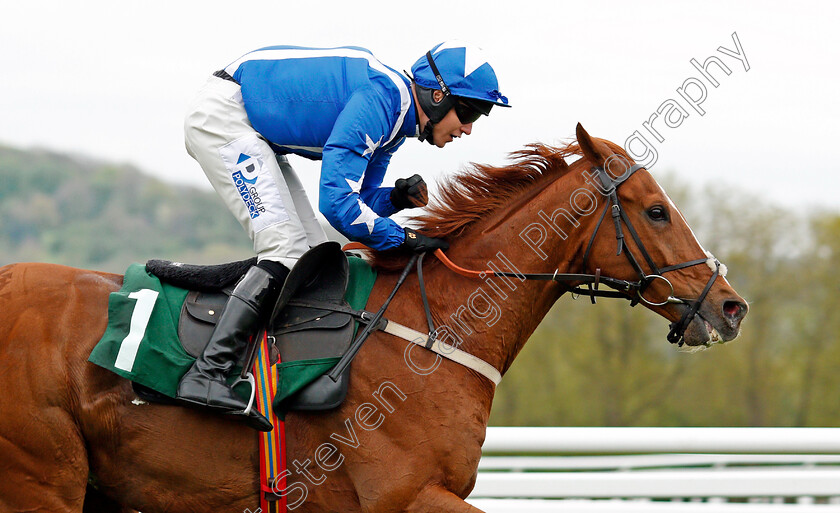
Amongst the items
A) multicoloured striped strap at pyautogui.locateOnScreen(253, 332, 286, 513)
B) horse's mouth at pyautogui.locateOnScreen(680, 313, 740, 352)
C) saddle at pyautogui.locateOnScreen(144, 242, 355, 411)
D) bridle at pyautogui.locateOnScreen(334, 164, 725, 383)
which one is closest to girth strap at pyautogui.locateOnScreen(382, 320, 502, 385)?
bridle at pyautogui.locateOnScreen(334, 164, 725, 383)

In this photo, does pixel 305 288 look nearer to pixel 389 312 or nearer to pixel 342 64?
pixel 389 312

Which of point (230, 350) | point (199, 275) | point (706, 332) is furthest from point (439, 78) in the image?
point (706, 332)

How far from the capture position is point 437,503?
295 cm

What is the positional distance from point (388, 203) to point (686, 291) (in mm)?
1411

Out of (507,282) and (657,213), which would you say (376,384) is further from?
(657,213)

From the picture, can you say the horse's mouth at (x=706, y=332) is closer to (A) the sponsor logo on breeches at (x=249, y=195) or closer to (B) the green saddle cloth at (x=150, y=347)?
(B) the green saddle cloth at (x=150, y=347)

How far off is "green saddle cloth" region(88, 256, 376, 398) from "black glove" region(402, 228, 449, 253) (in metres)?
0.59

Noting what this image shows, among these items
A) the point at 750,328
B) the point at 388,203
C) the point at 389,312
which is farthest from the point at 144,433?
the point at 750,328

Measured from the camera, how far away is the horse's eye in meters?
3.29

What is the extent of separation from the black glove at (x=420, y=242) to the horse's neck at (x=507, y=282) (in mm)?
86

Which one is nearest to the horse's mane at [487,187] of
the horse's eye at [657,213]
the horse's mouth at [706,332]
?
the horse's eye at [657,213]

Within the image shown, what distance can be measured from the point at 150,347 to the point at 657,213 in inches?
83.5

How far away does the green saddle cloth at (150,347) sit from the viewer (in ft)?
9.97

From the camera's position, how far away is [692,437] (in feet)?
17.2
